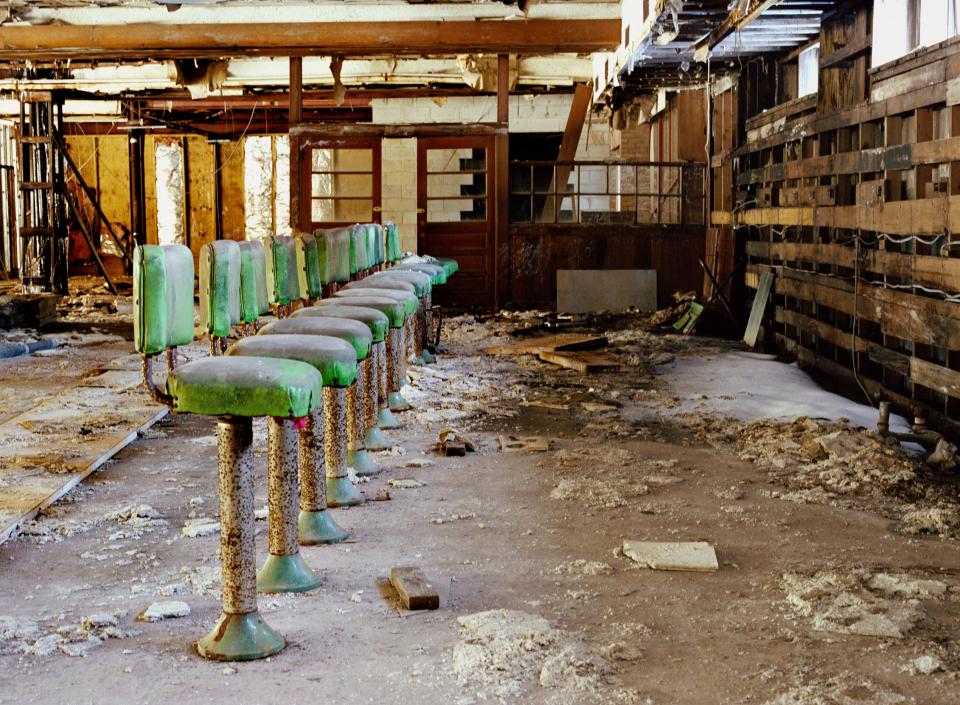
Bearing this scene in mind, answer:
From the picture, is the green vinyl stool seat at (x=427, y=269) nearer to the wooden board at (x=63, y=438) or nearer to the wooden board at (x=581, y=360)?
the wooden board at (x=581, y=360)

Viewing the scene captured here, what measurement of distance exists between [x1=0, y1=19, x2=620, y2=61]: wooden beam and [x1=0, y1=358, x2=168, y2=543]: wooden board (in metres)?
5.80

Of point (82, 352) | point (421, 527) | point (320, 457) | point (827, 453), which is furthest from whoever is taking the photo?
point (82, 352)

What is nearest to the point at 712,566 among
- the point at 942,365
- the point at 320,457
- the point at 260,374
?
the point at 320,457

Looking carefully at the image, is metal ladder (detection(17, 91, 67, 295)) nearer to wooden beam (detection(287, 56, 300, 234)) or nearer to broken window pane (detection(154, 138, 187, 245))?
wooden beam (detection(287, 56, 300, 234))

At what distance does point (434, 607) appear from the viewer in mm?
3293

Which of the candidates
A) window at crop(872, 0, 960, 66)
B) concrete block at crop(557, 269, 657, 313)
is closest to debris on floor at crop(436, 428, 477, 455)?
window at crop(872, 0, 960, 66)

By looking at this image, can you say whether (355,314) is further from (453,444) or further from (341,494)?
(453,444)

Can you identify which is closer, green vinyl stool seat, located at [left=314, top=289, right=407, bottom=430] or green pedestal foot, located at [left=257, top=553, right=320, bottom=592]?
green pedestal foot, located at [left=257, top=553, right=320, bottom=592]

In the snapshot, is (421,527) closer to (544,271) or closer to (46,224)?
(544,271)

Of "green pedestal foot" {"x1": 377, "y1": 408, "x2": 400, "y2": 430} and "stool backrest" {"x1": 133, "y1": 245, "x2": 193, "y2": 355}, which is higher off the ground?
"stool backrest" {"x1": 133, "y1": 245, "x2": 193, "y2": 355}

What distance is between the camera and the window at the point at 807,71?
8.90 meters

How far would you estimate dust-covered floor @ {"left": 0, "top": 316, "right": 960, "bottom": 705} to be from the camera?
2764 millimetres

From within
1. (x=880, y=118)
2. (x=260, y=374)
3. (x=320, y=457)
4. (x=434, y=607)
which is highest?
(x=880, y=118)

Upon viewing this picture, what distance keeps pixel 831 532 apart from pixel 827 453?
1.28 m
